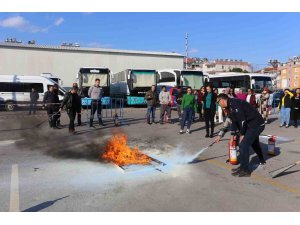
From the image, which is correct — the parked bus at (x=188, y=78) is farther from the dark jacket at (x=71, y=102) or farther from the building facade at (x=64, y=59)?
the building facade at (x=64, y=59)

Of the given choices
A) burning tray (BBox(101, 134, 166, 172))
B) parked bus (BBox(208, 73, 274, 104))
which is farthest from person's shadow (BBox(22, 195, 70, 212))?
parked bus (BBox(208, 73, 274, 104))

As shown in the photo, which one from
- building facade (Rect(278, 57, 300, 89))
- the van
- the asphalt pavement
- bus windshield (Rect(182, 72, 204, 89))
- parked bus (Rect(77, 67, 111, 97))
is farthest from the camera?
building facade (Rect(278, 57, 300, 89))

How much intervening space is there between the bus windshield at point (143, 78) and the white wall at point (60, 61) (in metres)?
16.1

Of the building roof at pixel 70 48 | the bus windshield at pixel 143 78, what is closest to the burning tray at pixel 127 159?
the bus windshield at pixel 143 78

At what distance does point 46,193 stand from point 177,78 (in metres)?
21.5

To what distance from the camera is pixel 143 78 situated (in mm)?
25719

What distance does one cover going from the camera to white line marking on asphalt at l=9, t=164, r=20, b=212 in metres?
4.86

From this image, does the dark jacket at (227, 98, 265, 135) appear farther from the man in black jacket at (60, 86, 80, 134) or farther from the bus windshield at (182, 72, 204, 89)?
the bus windshield at (182, 72, 204, 89)

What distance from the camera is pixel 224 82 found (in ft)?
101

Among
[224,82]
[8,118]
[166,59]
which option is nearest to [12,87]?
[8,118]

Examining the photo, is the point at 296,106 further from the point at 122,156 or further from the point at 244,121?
the point at 122,156

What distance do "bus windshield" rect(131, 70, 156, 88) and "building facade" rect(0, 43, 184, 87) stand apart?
52.5 feet

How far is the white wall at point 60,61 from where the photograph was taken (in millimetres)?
37531
